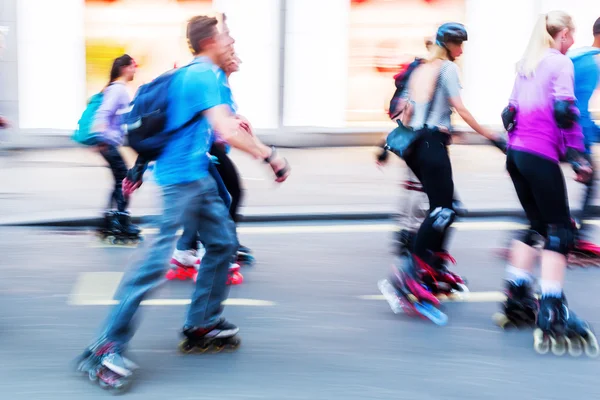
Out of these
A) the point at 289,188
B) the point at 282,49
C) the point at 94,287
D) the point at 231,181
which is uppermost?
the point at 282,49

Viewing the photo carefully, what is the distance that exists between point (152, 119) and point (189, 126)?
7.0 inches

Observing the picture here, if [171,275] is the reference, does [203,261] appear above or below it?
above

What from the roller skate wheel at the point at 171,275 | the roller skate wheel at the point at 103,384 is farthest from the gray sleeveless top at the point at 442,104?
the roller skate wheel at the point at 103,384

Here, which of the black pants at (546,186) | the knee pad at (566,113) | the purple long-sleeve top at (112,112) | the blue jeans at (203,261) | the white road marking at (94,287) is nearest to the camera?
the blue jeans at (203,261)

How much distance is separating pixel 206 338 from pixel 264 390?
64 cm

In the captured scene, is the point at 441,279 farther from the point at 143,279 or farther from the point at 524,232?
the point at 143,279

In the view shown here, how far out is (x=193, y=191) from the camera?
4578mm

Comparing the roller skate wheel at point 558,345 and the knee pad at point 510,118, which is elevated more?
the knee pad at point 510,118

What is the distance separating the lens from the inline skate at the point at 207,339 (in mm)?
4953

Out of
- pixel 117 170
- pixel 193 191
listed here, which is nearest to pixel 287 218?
pixel 117 170

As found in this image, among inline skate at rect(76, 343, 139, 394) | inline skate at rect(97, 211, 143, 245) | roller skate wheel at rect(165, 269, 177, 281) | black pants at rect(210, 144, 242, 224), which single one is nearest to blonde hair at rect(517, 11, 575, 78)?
black pants at rect(210, 144, 242, 224)

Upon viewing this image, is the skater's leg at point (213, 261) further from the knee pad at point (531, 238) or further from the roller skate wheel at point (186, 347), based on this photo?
the knee pad at point (531, 238)

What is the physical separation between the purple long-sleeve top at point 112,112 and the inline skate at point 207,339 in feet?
9.92

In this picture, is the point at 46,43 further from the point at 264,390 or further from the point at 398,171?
the point at 264,390
